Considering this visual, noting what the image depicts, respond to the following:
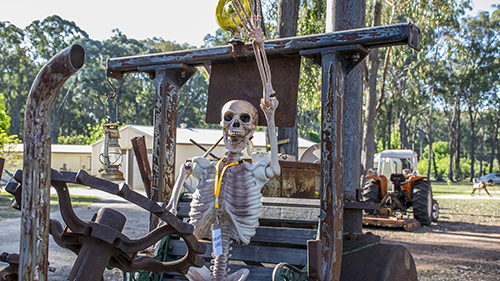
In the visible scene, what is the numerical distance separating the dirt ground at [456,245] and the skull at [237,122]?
409 cm

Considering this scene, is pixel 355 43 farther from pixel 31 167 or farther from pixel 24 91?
pixel 24 91

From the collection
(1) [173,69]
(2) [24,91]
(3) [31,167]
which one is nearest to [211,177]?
(1) [173,69]

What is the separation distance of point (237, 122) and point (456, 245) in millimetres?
6982

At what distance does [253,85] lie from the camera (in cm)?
362

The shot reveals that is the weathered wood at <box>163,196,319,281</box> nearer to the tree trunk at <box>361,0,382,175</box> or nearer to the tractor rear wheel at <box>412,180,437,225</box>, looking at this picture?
the tractor rear wheel at <box>412,180,437,225</box>

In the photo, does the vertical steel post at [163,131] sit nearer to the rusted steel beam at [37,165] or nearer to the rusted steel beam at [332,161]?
the rusted steel beam at [332,161]

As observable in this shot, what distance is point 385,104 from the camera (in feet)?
122

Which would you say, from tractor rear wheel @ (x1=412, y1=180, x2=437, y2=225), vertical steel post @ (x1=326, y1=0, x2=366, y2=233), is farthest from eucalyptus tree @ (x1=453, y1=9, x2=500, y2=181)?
vertical steel post @ (x1=326, y1=0, x2=366, y2=233)

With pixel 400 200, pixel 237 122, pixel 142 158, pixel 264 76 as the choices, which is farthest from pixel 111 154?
pixel 400 200

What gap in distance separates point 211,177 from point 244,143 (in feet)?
1.15

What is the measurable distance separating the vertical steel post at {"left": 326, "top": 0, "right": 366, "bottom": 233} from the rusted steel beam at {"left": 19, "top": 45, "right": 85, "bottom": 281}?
8.58ft

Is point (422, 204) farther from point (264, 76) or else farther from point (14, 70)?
point (14, 70)

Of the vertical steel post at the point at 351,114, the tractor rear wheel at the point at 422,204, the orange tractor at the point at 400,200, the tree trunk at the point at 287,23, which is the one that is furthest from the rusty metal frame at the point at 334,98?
the tractor rear wheel at the point at 422,204

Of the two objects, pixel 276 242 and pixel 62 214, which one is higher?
pixel 62 214
